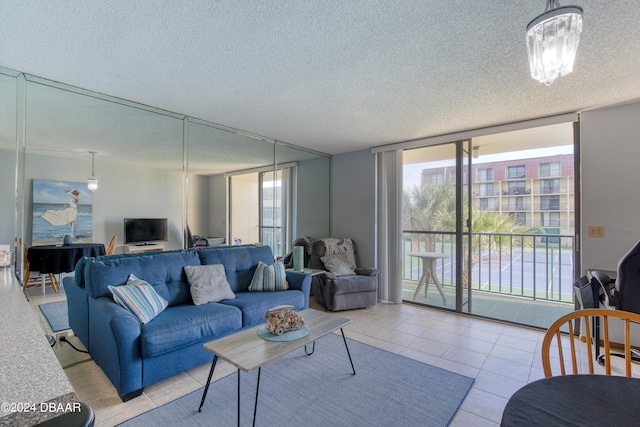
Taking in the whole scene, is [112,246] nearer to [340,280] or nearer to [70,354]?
[70,354]

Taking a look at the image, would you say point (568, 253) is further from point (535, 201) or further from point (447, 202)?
point (447, 202)

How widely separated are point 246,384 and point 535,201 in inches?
185

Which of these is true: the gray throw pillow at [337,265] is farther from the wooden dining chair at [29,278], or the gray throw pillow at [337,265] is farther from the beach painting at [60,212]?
the wooden dining chair at [29,278]

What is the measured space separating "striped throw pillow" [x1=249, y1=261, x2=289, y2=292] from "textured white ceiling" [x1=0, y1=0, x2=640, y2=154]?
1.74 m

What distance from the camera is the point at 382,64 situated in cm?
209

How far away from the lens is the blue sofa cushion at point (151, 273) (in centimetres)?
238

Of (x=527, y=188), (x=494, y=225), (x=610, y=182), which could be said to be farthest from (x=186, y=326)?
(x=527, y=188)

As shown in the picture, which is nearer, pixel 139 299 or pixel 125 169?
pixel 139 299

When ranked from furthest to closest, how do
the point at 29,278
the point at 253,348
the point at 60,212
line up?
the point at 60,212 → the point at 29,278 → the point at 253,348

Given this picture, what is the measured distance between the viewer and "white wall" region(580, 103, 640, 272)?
2.79m

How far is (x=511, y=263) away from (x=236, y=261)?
→ 430 centimetres

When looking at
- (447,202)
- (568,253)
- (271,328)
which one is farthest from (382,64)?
(568,253)

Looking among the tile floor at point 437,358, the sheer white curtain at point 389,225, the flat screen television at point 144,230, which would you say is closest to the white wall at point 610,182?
the tile floor at point 437,358

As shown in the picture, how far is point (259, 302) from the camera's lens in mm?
2881
